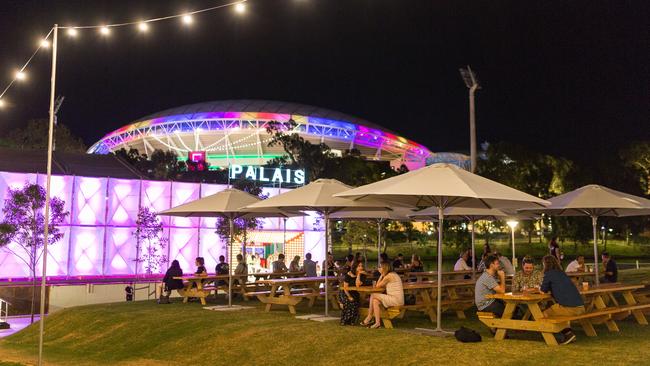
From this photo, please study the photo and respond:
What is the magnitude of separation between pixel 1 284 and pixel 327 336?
46.8 ft

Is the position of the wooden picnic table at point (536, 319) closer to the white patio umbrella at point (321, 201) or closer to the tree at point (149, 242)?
the white patio umbrella at point (321, 201)

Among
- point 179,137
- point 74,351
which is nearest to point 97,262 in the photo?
point 74,351

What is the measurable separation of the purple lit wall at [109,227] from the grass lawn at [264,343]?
8364 mm

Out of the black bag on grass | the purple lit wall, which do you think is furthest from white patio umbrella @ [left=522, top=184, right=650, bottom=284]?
the purple lit wall

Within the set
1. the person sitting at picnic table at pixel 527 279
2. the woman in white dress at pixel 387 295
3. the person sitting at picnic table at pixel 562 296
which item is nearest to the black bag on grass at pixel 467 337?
the person sitting at picnic table at pixel 562 296

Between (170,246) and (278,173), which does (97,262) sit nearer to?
(170,246)

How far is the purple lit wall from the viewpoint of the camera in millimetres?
21422

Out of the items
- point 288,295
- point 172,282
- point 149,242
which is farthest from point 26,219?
point 288,295

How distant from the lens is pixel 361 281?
34.6ft

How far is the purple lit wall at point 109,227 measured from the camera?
21422mm

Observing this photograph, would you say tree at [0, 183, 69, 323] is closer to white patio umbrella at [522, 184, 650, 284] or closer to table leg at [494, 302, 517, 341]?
table leg at [494, 302, 517, 341]

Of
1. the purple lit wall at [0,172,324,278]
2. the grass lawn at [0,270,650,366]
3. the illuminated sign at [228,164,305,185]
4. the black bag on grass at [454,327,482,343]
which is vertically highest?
the illuminated sign at [228,164,305,185]

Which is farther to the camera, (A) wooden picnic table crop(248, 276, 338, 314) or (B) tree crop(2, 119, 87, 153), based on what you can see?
(B) tree crop(2, 119, 87, 153)

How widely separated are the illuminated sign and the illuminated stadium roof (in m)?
27.5
